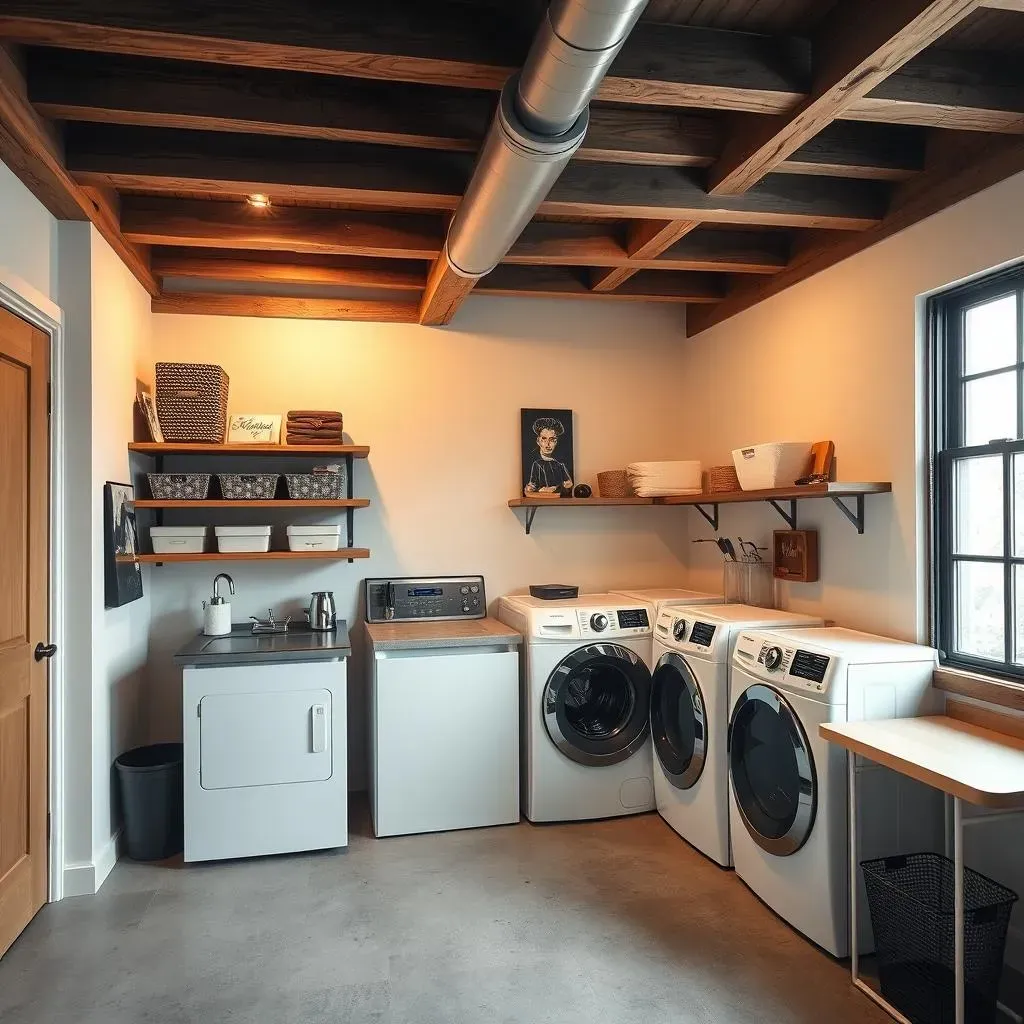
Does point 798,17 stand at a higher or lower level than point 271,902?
higher

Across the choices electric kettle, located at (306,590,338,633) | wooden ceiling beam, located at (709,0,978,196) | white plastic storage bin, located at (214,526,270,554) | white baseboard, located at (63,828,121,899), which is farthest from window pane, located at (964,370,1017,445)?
white baseboard, located at (63,828,121,899)

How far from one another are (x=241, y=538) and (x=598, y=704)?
1802 millimetres

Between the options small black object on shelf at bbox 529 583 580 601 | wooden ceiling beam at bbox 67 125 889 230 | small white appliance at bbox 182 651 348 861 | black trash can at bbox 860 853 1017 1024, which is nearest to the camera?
black trash can at bbox 860 853 1017 1024

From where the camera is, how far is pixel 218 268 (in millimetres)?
3756

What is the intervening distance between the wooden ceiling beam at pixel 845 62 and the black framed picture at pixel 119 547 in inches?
102

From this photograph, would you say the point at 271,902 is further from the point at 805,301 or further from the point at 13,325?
the point at 805,301

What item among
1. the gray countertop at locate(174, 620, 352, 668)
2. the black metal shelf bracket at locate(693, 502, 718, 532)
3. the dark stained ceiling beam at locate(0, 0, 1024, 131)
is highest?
the dark stained ceiling beam at locate(0, 0, 1024, 131)

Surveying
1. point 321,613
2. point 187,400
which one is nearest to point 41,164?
point 187,400

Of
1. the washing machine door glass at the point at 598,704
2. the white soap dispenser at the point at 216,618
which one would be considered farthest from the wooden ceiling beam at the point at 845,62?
the white soap dispenser at the point at 216,618

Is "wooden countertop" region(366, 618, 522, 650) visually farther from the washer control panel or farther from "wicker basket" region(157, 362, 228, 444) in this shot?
"wicker basket" region(157, 362, 228, 444)

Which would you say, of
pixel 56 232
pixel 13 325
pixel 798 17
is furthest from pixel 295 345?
pixel 798 17

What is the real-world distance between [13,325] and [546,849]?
2.75m

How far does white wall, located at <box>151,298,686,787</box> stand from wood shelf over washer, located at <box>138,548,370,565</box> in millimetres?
305

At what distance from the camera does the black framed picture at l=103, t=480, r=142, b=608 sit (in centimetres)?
310
